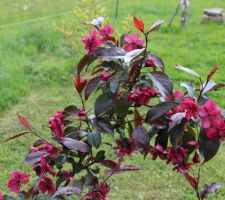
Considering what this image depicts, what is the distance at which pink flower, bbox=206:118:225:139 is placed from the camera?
1237mm

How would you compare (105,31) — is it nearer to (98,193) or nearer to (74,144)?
(74,144)

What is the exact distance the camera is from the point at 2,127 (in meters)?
4.31

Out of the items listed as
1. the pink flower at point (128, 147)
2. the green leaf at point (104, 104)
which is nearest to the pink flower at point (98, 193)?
the pink flower at point (128, 147)

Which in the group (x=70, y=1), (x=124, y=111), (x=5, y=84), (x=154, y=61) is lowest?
(x=70, y=1)

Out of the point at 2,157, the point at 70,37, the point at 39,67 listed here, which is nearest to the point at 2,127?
the point at 2,157

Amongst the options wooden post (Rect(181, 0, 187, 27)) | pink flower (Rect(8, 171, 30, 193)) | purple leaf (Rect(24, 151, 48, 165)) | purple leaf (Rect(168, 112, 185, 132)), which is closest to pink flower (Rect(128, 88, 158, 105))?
purple leaf (Rect(168, 112, 185, 132))

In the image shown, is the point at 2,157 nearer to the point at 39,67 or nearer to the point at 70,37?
the point at 39,67

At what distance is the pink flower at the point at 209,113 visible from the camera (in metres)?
1.24

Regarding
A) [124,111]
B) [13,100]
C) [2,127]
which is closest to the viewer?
[124,111]

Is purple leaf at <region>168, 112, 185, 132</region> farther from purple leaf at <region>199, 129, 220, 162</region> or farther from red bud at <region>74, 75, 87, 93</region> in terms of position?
red bud at <region>74, 75, 87, 93</region>

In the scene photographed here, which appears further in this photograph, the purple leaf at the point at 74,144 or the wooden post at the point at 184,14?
the wooden post at the point at 184,14

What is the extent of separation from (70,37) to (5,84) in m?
1.13

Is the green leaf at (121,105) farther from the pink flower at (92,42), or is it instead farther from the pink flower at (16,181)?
the pink flower at (16,181)

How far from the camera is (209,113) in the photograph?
1.24 metres
